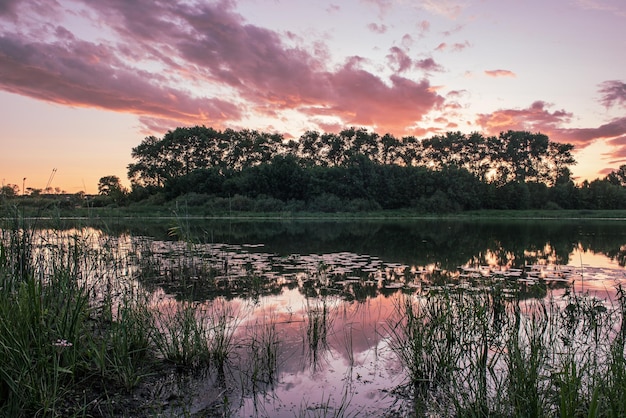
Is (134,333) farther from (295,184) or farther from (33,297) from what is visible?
(295,184)

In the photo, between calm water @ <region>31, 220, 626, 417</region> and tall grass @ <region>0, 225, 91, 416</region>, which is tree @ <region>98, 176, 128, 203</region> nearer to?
calm water @ <region>31, 220, 626, 417</region>

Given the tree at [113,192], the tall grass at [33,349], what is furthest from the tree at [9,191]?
the tree at [113,192]

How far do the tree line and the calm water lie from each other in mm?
41892

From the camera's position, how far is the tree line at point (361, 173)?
209ft

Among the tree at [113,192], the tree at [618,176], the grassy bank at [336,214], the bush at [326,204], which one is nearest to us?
the tree at [113,192]

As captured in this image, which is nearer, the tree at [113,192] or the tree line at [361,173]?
the tree at [113,192]

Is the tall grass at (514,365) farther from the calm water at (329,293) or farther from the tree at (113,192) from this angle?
the tree at (113,192)

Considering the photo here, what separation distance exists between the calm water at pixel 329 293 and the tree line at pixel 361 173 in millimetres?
41892

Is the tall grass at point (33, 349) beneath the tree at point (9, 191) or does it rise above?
beneath

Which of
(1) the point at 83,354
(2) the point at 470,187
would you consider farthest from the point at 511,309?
(2) the point at 470,187

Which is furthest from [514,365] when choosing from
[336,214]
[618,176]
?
[618,176]

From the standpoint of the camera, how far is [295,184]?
209 ft

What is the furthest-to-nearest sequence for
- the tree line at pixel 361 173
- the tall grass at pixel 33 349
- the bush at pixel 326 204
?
the tree line at pixel 361 173
the bush at pixel 326 204
the tall grass at pixel 33 349

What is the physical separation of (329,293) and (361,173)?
5831 centimetres
